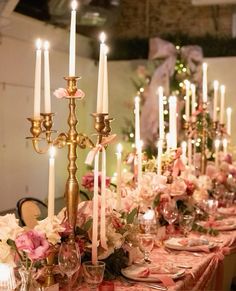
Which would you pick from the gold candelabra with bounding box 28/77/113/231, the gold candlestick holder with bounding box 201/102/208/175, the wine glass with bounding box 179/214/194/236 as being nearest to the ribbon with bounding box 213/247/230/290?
the wine glass with bounding box 179/214/194/236

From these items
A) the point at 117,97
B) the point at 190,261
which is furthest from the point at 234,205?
the point at 117,97

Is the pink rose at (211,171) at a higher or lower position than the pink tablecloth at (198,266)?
higher

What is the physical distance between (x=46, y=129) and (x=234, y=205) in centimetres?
247

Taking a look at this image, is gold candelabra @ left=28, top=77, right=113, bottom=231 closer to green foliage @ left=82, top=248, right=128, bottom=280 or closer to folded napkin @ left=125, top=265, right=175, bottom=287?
green foliage @ left=82, top=248, right=128, bottom=280

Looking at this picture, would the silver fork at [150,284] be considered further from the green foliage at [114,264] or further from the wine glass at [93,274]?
the wine glass at [93,274]

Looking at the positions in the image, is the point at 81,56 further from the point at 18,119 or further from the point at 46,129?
the point at 46,129

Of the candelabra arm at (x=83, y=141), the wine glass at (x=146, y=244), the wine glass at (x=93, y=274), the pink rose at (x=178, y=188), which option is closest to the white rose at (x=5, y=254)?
the wine glass at (x=93, y=274)

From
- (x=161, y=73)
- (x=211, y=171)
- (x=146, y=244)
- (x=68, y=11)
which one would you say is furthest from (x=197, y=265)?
(x=68, y=11)

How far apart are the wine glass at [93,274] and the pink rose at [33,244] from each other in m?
0.25

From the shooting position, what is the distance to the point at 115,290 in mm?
2029

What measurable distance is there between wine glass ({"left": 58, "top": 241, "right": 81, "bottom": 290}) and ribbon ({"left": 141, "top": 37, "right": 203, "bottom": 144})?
15.7 feet

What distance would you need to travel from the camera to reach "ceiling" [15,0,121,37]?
6402 millimetres

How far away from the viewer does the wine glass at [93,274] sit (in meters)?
1.95

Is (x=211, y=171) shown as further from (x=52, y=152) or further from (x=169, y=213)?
(x=52, y=152)
